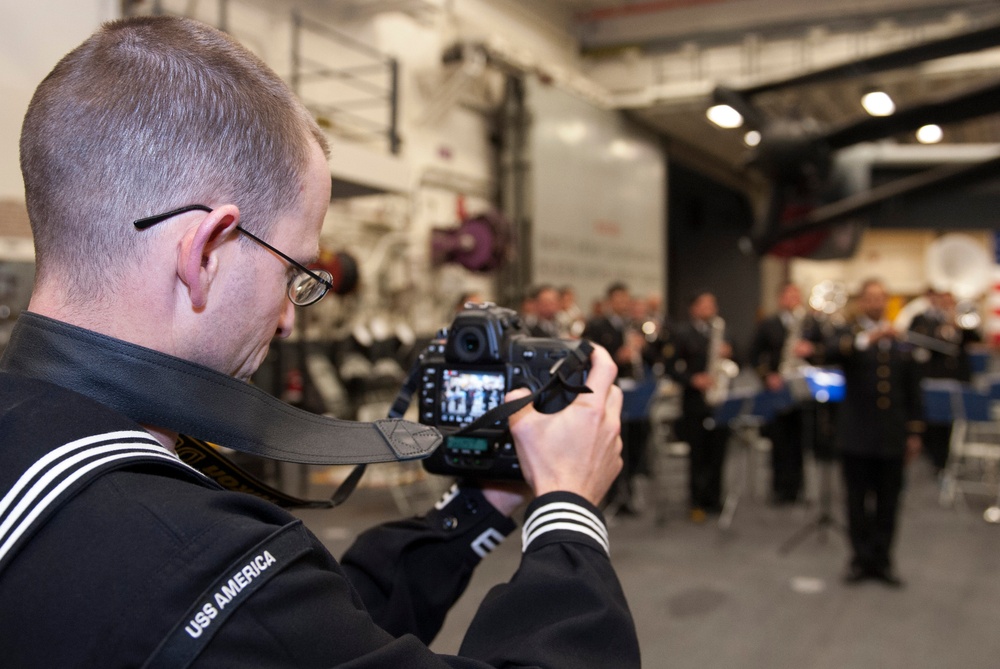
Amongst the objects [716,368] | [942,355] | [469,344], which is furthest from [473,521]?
[942,355]

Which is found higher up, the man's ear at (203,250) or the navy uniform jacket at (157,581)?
the man's ear at (203,250)

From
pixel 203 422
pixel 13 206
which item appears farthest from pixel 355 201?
pixel 203 422

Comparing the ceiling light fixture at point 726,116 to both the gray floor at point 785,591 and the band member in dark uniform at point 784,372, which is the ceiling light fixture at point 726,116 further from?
the band member in dark uniform at point 784,372

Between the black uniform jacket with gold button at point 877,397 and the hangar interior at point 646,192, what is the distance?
0.79 metres

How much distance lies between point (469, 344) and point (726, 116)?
80 centimetres

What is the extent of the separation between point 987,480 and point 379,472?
5543mm

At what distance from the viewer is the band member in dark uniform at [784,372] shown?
21.3ft

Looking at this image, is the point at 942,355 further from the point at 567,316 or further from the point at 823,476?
the point at 567,316

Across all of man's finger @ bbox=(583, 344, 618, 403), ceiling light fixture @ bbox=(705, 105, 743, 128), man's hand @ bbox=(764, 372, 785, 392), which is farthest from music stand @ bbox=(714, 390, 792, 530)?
man's finger @ bbox=(583, 344, 618, 403)

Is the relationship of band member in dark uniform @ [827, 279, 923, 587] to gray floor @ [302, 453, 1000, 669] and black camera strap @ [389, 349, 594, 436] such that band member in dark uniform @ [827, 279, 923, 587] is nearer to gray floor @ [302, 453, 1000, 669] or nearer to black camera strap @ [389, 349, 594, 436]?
gray floor @ [302, 453, 1000, 669]

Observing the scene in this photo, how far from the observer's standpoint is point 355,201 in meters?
7.37

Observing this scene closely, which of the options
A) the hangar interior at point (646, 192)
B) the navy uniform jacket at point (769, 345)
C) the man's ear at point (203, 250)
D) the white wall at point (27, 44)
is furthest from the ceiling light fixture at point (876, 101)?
the navy uniform jacket at point (769, 345)

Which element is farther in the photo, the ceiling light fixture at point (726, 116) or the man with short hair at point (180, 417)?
the ceiling light fixture at point (726, 116)

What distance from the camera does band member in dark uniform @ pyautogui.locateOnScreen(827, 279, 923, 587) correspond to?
443cm
